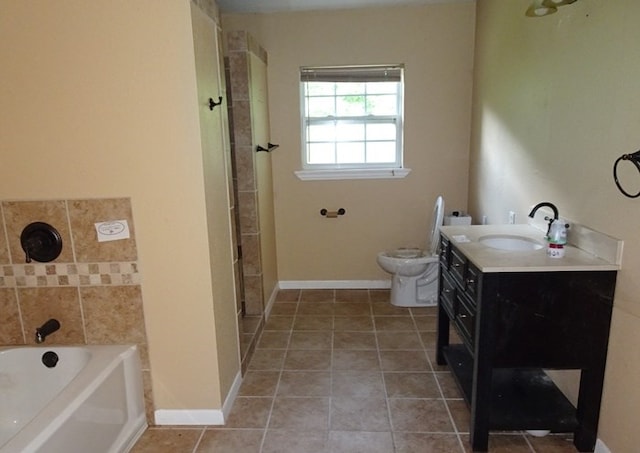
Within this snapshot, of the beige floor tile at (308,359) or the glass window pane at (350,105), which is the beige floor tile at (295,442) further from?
the glass window pane at (350,105)

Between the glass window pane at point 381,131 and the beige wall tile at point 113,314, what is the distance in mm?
2495

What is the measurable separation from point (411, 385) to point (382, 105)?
2.38 m

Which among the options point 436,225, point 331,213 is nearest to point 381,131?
point 331,213

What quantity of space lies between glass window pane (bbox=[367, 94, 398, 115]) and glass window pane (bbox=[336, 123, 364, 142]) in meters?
0.17

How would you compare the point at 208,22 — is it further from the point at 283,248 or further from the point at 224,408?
the point at 283,248

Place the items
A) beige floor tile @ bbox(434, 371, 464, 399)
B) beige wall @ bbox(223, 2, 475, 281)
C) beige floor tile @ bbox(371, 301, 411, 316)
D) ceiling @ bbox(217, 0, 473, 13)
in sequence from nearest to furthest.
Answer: beige floor tile @ bbox(434, 371, 464, 399) → ceiling @ bbox(217, 0, 473, 13) → beige floor tile @ bbox(371, 301, 411, 316) → beige wall @ bbox(223, 2, 475, 281)

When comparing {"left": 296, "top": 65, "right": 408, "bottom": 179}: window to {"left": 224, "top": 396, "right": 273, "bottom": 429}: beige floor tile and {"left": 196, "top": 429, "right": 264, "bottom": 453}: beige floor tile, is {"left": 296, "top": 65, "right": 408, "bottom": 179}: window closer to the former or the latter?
{"left": 224, "top": 396, "right": 273, "bottom": 429}: beige floor tile

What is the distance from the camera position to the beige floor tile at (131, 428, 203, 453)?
2.07 meters

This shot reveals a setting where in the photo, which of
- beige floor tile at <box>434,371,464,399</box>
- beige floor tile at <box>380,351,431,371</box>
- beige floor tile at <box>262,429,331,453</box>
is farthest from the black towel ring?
beige floor tile at <box>262,429,331,453</box>

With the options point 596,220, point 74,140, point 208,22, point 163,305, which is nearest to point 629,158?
point 596,220

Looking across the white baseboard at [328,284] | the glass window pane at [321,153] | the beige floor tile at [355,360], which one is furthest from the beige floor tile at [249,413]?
the glass window pane at [321,153]

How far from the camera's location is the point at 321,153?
3.99m

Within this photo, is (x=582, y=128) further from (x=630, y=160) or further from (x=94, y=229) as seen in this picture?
(x=94, y=229)

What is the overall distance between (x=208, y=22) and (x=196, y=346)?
157 centimetres
